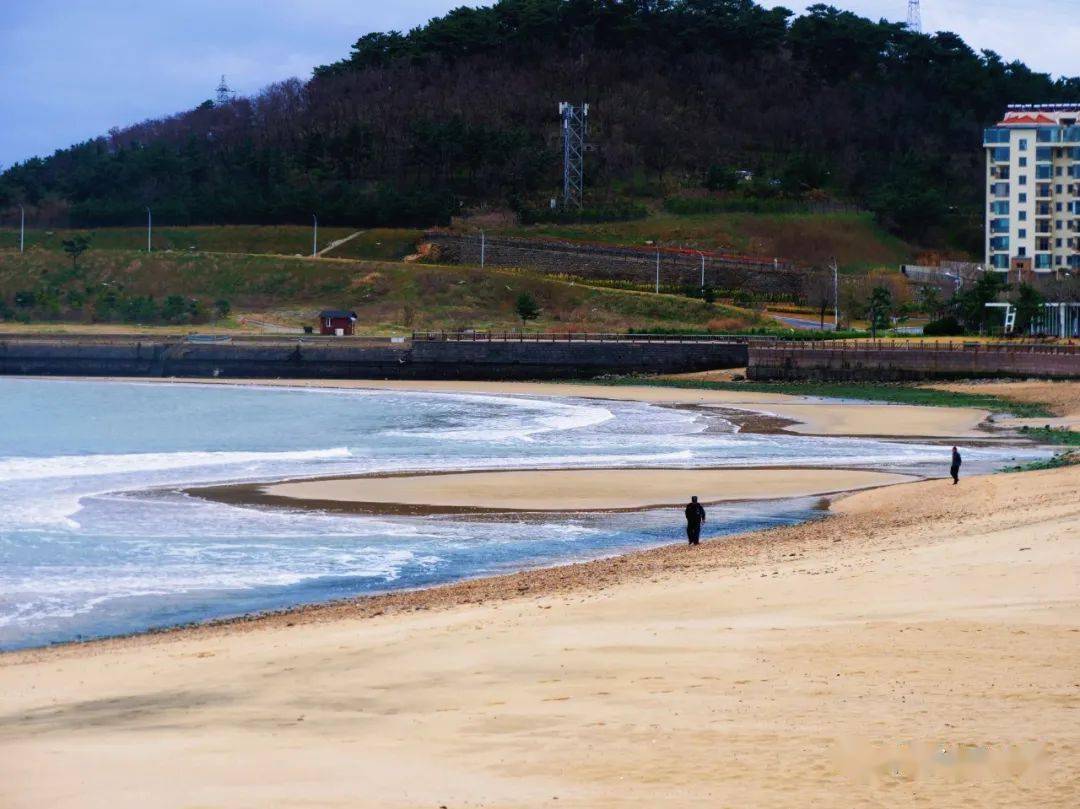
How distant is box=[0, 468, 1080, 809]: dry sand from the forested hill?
107m

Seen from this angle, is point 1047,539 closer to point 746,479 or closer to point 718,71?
point 746,479

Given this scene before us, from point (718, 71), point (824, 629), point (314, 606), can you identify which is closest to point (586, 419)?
point (314, 606)

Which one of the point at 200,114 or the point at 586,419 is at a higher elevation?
the point at 200,114

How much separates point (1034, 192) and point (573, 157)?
4052 centimetres

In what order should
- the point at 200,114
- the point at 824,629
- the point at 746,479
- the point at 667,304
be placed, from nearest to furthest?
the point at 824,629 → the point at 746,479 → the point at 667,304 → the point at 200,114

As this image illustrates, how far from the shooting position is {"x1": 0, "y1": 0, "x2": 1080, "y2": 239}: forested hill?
424ft

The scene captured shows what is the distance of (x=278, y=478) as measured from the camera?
36.2 m

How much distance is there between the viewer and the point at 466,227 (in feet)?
397

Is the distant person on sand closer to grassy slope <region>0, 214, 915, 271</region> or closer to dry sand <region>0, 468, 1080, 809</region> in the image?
dry sand <region>0, 468, 1080, 809</region>

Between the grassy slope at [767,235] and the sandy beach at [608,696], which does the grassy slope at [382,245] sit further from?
the sandy beach at [608,696]

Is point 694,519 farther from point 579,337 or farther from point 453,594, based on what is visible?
point 579,337

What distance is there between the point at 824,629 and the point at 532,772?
501 centimetres

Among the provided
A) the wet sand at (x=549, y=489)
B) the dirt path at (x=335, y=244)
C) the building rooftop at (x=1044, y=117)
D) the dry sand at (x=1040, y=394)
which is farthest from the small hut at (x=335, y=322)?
the wet sand at (x=549, y=489)

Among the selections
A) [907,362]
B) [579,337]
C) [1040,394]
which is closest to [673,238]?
[579,337]
